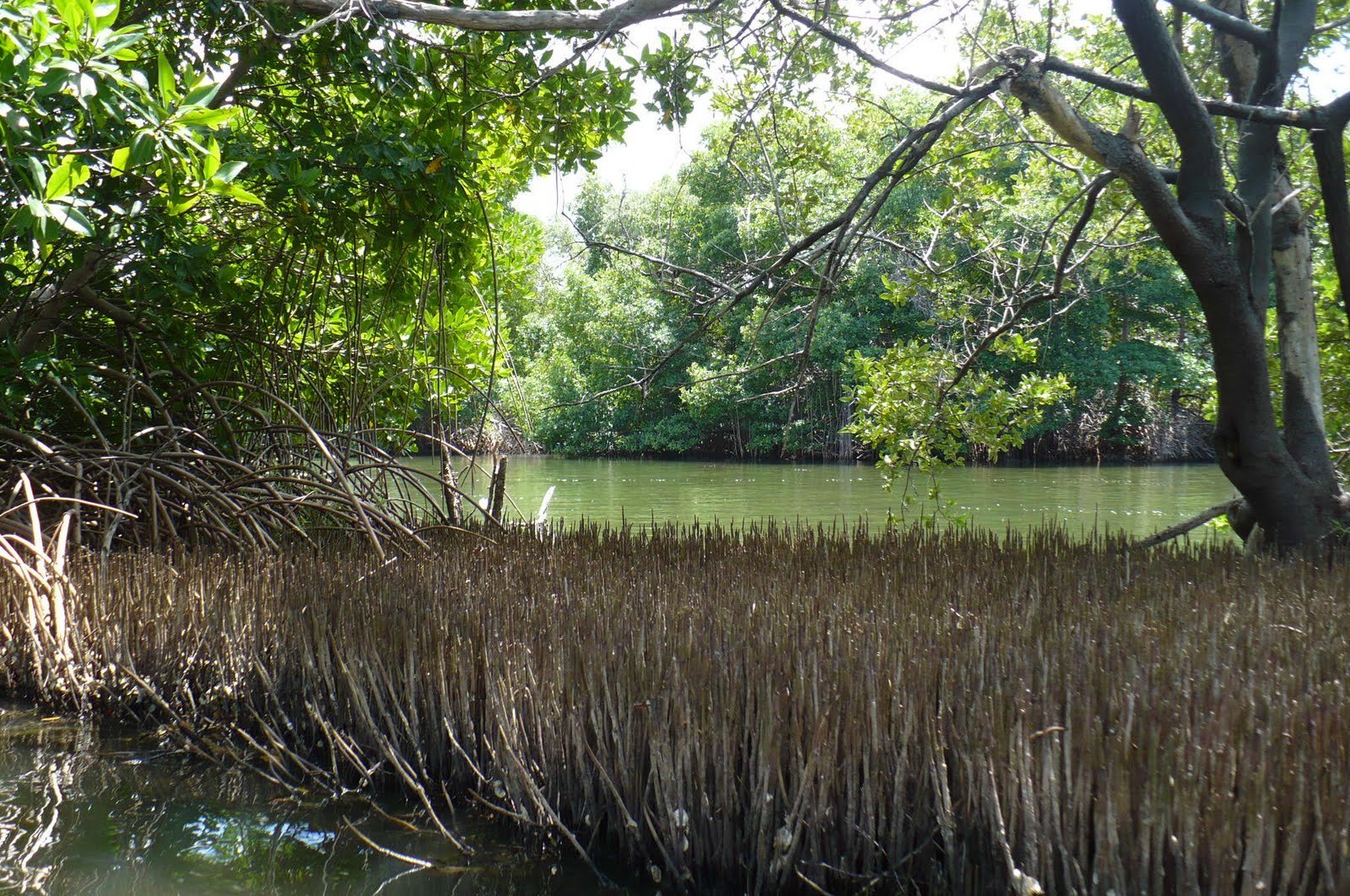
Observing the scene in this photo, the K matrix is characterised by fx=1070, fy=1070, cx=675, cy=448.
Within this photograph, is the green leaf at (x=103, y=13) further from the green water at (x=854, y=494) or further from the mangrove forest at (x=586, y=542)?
the green water at (x=854, y=494)

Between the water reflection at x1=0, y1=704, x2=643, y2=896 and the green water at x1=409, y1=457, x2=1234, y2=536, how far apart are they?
826 centimetres

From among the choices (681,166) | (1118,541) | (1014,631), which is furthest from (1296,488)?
(681,166)

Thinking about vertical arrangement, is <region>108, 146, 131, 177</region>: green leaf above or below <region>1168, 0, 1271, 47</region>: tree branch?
below

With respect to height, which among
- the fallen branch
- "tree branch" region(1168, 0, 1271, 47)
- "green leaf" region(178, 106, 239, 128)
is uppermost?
"tree branch" region(1168, 0, 1271, 47)

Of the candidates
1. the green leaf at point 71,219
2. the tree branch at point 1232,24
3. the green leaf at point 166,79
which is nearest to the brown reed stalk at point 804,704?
the green leaf at point 71,219

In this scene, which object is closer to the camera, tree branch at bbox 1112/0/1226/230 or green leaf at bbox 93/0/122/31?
green leaf at bbox 93/0/122/31

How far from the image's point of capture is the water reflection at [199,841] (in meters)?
2.97

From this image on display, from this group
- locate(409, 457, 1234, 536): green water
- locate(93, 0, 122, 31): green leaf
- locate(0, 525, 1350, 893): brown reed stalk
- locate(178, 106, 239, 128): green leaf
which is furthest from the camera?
locate(409, 457, 1234, 536): green water

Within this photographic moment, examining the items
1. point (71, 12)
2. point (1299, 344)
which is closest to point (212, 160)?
point (71, 12)

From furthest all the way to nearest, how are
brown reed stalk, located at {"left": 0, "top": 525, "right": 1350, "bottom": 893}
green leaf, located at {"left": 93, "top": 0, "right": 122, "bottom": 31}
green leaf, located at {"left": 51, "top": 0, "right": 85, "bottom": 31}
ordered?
green leaf, located at {"left": 93, "top": 0, "right": 122, "bottom": 31}, green leaf, located at {"left": 51, "top": 0, "right": 85, "bottom": 31}, brown reed stalk, located at {"left": 0, "top": 525, "right": 1350, "bottom": 893}

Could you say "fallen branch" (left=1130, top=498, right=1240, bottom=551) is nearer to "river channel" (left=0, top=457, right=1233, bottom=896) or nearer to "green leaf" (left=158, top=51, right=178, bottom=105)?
"river channel" (left=0, top=457, right=1233, bottom=896)

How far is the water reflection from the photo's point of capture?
2.97m

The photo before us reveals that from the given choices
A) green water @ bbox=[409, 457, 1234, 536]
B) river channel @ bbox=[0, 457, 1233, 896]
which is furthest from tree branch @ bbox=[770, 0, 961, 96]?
green water @ bbox=[409, 457, 1234, 536]

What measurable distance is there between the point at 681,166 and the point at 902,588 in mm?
4605
